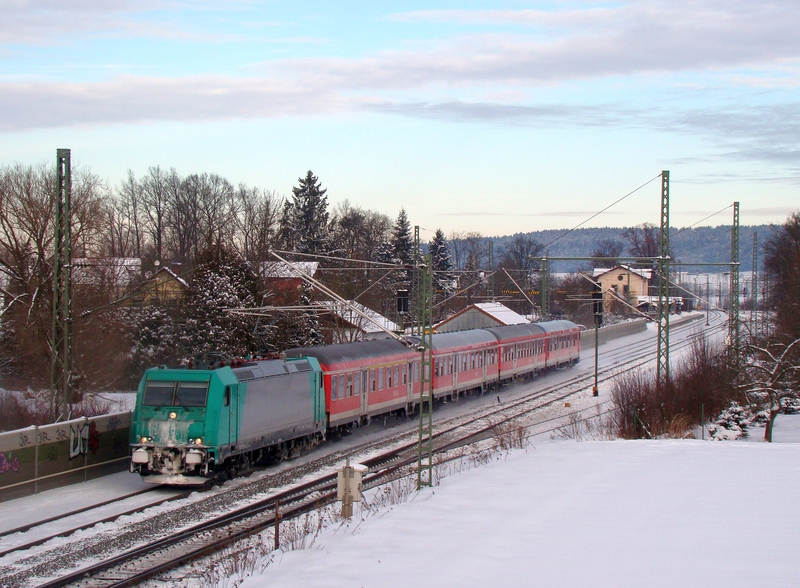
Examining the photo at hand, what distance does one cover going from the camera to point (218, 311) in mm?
41656

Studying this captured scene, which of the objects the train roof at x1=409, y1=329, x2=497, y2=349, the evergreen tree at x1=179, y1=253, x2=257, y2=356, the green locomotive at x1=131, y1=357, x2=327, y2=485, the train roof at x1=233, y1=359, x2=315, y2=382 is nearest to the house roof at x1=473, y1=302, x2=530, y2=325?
the train roof at x1=409, y1=329, x2=497, y2=349

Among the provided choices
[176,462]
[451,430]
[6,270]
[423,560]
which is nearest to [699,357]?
[451,430]

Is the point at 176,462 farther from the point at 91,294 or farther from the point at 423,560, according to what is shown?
the point at 91,294

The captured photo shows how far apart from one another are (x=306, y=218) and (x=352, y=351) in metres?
53.4

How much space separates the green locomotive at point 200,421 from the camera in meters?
19.1

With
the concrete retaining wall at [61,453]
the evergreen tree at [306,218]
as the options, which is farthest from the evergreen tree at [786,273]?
the evergreen tree at [306,218]

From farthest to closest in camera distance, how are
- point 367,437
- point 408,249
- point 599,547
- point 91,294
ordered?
1. point 408,249
2. point 91,294
3. point 367,437
4. point 599,547

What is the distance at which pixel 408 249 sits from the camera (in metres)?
93.6

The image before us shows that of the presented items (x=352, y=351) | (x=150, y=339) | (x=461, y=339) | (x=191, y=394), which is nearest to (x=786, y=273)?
(x=461, y=339)

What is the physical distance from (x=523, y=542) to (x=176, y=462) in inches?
384

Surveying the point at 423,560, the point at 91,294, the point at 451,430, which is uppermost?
the point at 91,294

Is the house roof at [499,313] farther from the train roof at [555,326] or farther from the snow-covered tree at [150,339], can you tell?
the snow-covered tree at [150,339]

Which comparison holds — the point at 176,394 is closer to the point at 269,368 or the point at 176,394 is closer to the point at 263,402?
the point at 263,402

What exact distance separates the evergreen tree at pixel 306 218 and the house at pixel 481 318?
48.7 feet
